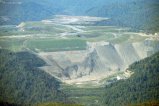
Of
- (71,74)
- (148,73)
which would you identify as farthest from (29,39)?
(148,73)

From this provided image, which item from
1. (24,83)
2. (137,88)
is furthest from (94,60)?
(24,83)

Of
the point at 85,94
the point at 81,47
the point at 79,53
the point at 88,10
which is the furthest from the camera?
the point at 88,10

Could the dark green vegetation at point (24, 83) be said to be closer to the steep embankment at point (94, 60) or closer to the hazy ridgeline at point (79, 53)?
the hazy ridgeline at point (79, 53)

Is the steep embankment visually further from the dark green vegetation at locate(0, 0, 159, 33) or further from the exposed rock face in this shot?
the dark green vegetation at locate(0, 0, 159, 33)

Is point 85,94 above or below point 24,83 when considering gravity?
below

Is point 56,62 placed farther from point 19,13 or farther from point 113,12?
point 113,12

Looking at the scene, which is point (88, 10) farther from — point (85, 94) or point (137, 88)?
point (137, 88)

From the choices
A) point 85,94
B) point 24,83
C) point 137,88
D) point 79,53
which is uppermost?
point 137,88

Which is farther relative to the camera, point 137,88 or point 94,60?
point 94,60

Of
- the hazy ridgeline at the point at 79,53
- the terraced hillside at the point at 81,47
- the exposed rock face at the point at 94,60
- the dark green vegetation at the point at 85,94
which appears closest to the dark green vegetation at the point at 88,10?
the hazy ridgeline at the point at 79,53
